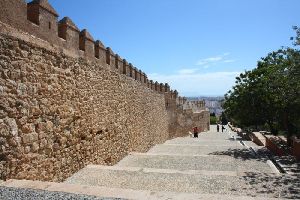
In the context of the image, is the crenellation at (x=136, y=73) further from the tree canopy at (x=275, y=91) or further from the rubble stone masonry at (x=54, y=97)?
the tree canopy at (x=275, y=91)

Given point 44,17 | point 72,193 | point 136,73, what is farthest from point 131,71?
point 72,193

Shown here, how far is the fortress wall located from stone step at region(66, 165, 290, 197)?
512 mm

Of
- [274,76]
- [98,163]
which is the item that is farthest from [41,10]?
[274,76]

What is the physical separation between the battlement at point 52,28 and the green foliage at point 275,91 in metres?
5.63

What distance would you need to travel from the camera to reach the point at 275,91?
40.9ft

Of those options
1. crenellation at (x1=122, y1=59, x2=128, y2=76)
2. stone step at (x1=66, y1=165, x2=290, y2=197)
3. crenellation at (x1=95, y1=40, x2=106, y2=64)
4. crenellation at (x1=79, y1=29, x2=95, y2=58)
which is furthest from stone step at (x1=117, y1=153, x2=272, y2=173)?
crenellation at (x1=79, y1=29, x2=95, y2=58)

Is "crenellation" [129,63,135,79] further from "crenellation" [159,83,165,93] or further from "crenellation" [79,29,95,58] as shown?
"crenellation" [159,83,165,93]

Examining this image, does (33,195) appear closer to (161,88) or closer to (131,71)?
(131,71)

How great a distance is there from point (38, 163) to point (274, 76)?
9431 mm

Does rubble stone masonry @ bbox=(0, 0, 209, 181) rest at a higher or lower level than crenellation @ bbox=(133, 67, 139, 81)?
lower

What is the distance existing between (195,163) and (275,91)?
14.3 ft

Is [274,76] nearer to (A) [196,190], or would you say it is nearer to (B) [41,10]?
(A) [196,190]

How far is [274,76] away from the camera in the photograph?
41.4ft

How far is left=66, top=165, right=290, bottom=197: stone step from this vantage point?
681cm
